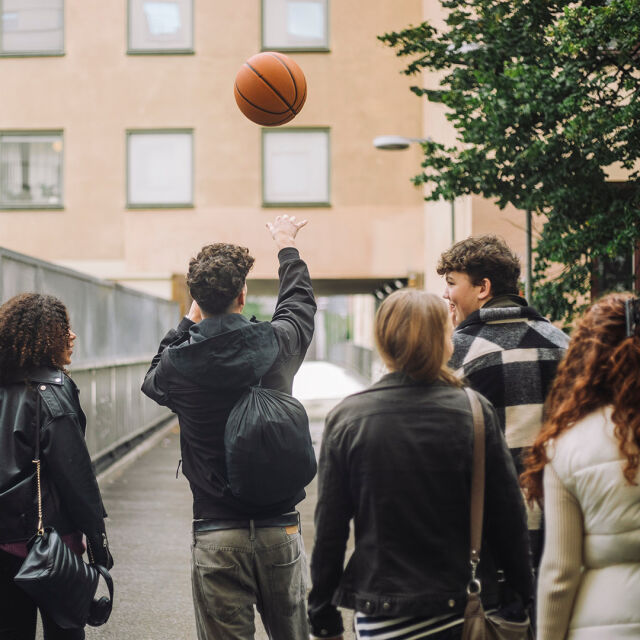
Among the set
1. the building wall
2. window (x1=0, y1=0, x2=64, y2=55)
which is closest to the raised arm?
the building wall

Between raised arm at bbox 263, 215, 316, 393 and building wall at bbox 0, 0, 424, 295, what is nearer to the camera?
raised arm at bbox 263, 215, 316, 393

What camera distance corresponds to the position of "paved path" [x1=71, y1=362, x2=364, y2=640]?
202 inches

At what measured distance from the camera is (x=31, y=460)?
3.29m

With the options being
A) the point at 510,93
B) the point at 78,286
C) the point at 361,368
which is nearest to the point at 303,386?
the point at 361,368

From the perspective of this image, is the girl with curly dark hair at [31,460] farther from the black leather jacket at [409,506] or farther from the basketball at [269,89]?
the basketball at [269,89]

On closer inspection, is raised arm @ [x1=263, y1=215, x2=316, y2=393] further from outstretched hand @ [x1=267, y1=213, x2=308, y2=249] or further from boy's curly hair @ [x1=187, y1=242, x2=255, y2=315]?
boy's curly hair @ [x1=187, y1=242, x2=255, y2=315]

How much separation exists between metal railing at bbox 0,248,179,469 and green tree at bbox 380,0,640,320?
3676mm

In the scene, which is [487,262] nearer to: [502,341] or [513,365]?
[502,341]

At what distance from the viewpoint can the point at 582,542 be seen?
223 cm

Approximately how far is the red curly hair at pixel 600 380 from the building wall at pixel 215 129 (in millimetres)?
16249

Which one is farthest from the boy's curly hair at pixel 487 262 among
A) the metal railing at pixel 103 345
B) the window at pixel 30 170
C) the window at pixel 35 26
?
the window at pixel 35 26

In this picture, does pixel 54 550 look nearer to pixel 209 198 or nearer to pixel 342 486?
pixel 342 486

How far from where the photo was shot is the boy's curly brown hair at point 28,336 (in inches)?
A: 133

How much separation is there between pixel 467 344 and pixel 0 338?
1836 mm
